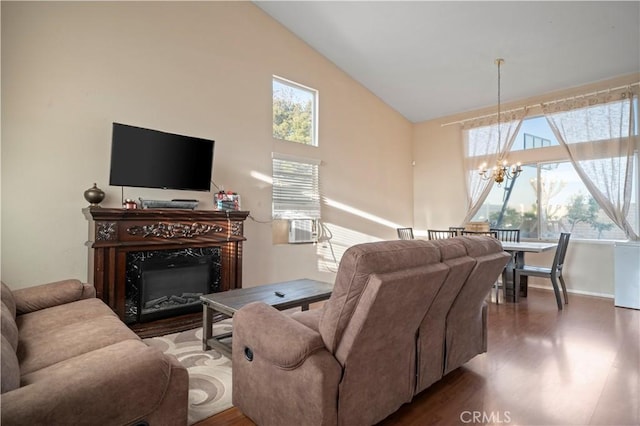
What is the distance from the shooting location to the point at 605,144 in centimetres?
489

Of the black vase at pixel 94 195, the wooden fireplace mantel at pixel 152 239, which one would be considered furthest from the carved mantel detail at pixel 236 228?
the black vase at pixel 94 195

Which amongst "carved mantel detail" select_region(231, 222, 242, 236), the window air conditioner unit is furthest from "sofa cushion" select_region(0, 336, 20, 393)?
the window air conditioner unit

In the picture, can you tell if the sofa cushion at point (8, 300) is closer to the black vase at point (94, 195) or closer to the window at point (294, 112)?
the black vase at point (94, 195)

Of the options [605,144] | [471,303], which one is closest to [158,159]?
[471,303]

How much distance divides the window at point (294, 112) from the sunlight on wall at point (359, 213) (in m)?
1.01

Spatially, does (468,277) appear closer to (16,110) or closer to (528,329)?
(528,329)

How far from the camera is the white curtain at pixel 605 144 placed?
4699mm

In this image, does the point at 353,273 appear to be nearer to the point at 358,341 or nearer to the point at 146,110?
the point at 358,341

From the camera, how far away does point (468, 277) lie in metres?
2.05

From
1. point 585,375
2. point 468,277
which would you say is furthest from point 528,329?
point 468,277

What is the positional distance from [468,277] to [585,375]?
1367 mm

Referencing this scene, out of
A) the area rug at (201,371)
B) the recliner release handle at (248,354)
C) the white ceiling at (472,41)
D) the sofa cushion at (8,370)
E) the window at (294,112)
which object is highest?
the white ceiling at (472,41)

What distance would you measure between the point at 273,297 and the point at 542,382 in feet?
6.81

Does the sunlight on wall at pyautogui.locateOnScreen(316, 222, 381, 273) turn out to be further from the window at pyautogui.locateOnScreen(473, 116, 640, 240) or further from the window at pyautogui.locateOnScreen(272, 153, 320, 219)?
the window at pyautogui.locateOnScreen(473, 116, 640, 240)
